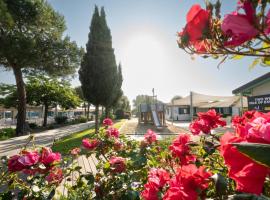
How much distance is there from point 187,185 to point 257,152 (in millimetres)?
363

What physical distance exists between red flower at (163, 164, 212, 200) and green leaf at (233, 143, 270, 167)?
32 centimetres

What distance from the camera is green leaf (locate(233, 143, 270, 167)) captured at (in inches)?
16.7

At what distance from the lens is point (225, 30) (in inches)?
24.1

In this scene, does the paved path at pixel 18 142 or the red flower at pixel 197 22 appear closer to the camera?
the red flower at pixel 197 22

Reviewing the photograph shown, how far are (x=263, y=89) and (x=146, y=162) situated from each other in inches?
343

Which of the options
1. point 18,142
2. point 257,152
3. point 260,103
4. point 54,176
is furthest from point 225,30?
point 18,142

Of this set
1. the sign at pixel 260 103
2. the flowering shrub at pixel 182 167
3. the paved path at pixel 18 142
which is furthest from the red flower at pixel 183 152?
the paved path at pixel 18 142

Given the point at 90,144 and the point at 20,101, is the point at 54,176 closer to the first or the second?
the point at 90,144

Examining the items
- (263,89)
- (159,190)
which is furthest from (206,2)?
(263,89)

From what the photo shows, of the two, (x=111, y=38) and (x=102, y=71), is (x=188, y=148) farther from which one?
(x=111, y=38)

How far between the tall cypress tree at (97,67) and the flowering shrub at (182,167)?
538 inches

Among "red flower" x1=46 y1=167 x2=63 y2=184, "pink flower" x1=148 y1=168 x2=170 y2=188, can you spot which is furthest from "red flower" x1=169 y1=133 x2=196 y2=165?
"red flower" x1=46 y1=167 x2=63 y2=184

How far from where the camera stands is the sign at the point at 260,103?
667 cm

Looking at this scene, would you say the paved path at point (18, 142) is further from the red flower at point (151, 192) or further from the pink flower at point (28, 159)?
the red flower at point (151, 192)
